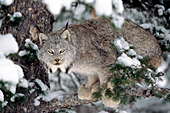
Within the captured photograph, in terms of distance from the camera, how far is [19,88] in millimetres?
3961

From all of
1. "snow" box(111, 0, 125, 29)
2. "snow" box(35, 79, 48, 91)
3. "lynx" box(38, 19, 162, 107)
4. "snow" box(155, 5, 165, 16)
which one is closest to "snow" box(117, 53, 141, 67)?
"snow" box(111, 0, 125, 29)

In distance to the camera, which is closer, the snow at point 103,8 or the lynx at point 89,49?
the snow at point 103,8

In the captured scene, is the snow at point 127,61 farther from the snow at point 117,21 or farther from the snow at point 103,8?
the snow at point 103,8

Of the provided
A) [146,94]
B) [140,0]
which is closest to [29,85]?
[146,94]

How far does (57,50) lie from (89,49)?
0.58 m

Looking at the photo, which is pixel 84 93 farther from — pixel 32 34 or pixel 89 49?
pixel 32 34

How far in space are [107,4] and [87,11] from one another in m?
0.30

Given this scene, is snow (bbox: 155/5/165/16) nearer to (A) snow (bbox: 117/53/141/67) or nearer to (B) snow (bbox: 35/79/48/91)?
(A) snow (bbox: 117/53/141/67)

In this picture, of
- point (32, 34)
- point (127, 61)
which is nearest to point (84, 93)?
point (32, 34)

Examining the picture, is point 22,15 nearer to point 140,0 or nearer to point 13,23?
point 13,23

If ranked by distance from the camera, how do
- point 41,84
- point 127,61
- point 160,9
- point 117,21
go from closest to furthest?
point 117,21 < point 127,61 < point 41,84 < point 160,9

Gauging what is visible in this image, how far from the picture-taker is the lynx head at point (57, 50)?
4.07 metres

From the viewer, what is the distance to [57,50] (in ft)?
13.4

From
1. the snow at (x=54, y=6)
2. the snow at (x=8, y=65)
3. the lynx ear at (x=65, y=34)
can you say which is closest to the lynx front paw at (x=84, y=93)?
the lynx ear at (x=65, y=34)
